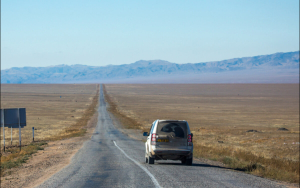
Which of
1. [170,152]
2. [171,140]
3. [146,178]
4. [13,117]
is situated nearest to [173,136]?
[171,140]

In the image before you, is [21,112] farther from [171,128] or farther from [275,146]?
[275,146]

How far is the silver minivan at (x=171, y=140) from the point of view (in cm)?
1438

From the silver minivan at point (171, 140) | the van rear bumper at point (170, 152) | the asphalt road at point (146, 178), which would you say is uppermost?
the silver minivan at point (171, 140)

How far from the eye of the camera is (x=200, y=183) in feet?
37.5

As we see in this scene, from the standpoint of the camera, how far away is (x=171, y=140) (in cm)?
1441

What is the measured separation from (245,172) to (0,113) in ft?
64.6

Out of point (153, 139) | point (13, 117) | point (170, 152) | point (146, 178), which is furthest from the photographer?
point (13, 117)

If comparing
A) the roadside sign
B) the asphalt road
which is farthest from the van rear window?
the roadside sign

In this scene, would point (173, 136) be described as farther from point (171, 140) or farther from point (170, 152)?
point (170, 152)

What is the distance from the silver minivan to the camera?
47.2ft

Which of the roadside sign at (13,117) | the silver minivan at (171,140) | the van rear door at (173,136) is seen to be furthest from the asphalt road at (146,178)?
the roadside sign at (13,117)

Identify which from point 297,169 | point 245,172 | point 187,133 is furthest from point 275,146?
point 187,133

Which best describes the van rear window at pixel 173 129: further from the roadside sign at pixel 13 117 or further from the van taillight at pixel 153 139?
the roadside sign at pixel 13 117

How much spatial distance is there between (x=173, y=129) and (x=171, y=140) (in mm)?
479
